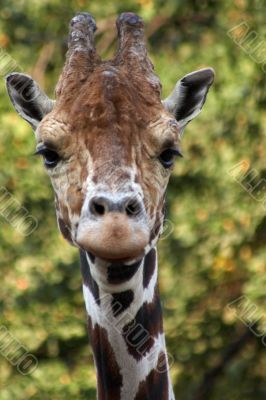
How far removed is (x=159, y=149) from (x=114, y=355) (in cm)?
89

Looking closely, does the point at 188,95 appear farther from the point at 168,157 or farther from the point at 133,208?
the point at 133,208

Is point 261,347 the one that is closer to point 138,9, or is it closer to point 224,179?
point 224,179

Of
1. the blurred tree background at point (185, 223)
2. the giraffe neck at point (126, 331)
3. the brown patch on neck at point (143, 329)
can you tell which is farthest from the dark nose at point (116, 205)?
the blurred tree background at point (185, 223)

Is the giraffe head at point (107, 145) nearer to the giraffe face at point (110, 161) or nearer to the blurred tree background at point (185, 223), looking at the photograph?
the giraffe face at point (110, 161)

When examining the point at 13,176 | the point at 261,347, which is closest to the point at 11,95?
the point at 13,176

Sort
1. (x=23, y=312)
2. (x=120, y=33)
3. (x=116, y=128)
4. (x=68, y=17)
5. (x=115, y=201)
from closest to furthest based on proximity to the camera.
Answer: (x=115, y=201) < (x=116, y=128) < (x=120, y=33) < (x=23, y=312) < (x=68, y=17)

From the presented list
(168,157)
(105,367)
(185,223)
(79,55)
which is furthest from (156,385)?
(185,223)

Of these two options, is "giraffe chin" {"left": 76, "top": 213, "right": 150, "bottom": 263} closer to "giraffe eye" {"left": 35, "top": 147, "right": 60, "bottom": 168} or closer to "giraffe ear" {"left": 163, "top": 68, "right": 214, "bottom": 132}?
"giraffe eye" {"left": 35, "top": 147, "right": 60, "bottom": 168}

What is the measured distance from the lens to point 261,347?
31.9 feet

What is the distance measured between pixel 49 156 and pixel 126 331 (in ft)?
2.63

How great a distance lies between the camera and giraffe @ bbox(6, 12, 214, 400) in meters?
4.07

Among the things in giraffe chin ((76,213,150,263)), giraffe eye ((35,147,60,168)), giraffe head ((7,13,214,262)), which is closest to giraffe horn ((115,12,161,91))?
giraffe head ((7,13,214,262))

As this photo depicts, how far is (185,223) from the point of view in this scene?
9125mm

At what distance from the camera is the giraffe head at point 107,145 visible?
4035mm
